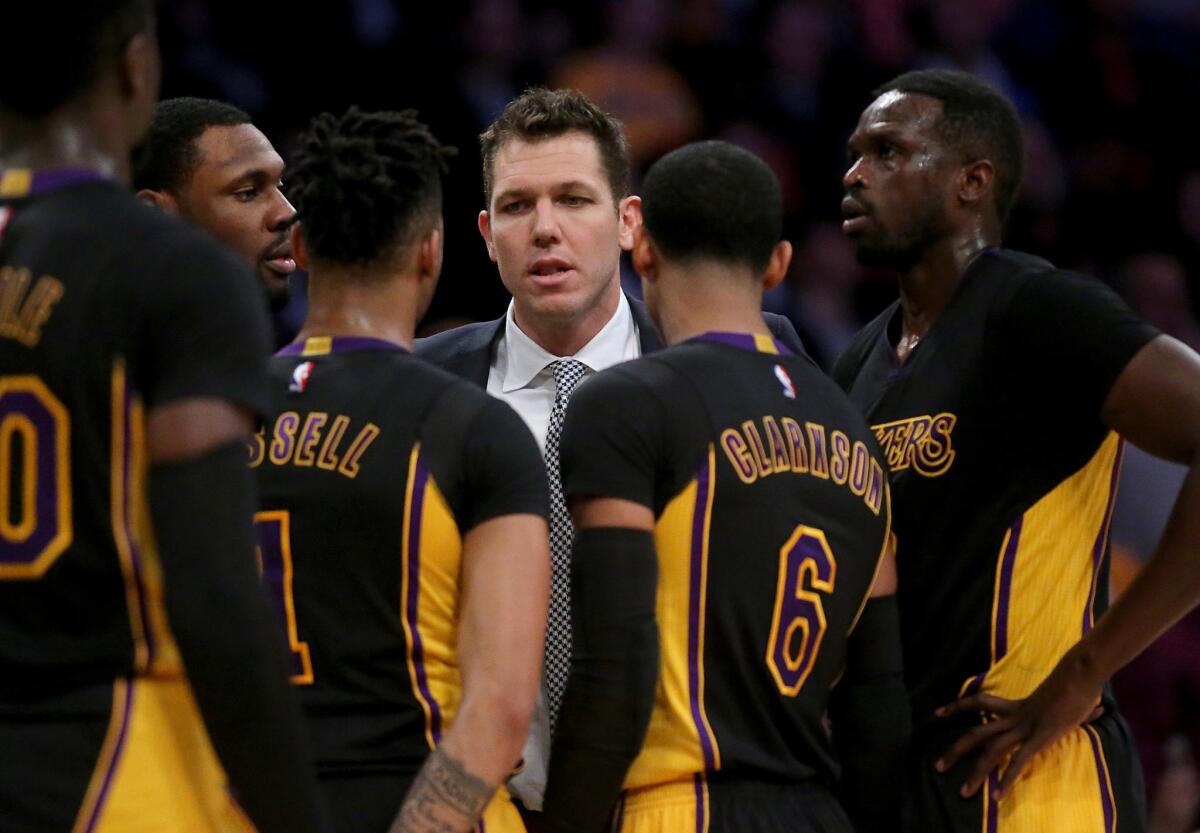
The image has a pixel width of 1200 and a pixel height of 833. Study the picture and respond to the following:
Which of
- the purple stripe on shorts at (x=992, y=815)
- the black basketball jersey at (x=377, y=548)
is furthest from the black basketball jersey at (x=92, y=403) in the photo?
the purple stripe on shorts at (x=992, y=815)

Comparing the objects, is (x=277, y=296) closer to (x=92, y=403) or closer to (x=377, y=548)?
(x=377, y=548)

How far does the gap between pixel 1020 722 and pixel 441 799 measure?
4.55 ft

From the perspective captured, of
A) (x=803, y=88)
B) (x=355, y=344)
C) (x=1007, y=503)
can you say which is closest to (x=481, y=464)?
(x=355, y=344)

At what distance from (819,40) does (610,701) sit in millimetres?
6258

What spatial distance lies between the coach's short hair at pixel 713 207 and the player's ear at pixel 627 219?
48.3 inches

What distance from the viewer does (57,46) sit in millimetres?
2215

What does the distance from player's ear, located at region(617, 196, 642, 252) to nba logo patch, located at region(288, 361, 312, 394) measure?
5.47ft

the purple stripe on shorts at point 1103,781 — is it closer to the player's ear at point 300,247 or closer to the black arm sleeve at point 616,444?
the black arm sleeve at point 616,444

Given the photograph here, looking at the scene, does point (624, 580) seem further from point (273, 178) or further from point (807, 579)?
point (273, 178)

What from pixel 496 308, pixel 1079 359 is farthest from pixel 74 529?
pixel 496 308

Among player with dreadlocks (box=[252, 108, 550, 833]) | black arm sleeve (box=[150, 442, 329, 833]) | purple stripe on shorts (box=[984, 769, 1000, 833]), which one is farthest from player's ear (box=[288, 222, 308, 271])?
purple stripe on shorts (box=[984, 769, 1000, 833])

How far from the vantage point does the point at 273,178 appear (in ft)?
14.0

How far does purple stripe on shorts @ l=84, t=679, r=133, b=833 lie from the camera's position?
2152 mm

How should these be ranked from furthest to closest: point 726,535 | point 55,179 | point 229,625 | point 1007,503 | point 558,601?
point 558,601 < point 1007,503 < point 726,535 < point 55,179 < point 229,625
